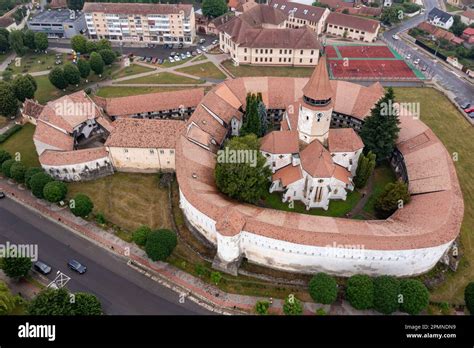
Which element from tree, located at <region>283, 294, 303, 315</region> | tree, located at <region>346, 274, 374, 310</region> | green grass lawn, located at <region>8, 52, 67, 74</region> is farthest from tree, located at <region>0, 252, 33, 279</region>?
green grass lawn, located at <region>8, 52, 67, 74</region>

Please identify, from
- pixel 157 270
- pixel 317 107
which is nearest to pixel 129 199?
pixel 157 270

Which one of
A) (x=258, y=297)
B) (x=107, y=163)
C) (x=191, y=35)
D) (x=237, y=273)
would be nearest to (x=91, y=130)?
(x=107, y=163)

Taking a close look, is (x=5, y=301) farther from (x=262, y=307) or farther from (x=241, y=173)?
(x=241, y=173)

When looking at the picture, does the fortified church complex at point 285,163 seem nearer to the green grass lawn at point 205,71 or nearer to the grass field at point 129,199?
the grass field at point 129,199

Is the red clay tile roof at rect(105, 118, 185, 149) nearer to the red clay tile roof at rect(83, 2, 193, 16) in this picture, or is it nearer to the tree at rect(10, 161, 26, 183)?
the tree at rect(10, 161, 26, 183)

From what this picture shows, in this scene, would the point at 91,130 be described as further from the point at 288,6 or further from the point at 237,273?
the point at 288,6
